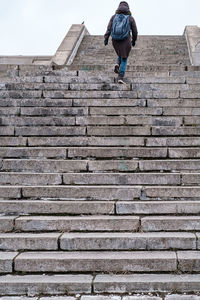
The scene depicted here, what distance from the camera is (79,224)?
3834 mm

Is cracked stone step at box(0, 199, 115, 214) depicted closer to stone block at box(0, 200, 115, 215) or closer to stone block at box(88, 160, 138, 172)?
stone block at box(0, 200, 115, 215)

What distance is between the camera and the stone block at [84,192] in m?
4.27

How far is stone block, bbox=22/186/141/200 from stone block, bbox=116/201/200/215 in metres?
0.22

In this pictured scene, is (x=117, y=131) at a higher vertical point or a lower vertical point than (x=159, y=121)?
lower

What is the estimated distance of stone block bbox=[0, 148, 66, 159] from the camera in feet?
16.7

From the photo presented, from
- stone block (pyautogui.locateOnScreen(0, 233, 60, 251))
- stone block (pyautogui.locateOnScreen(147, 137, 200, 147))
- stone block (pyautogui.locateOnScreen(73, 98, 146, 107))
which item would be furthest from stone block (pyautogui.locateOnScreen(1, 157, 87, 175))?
stone block (pyautogui.locateOnScreen(73, 98, 146, 107))

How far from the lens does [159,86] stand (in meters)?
6.84

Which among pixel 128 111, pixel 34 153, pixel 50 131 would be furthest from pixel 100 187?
pixel 128 111

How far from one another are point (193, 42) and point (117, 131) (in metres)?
7.14

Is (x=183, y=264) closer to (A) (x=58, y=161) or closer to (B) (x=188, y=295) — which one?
(B) (x=188, y=295)

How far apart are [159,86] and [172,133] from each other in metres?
1.70

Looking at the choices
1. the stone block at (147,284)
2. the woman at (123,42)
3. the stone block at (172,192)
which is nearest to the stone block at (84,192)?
the stone block at (172,192)

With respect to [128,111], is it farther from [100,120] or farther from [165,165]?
[165,165]

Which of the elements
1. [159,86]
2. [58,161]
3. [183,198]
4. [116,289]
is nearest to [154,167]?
[183,198]
